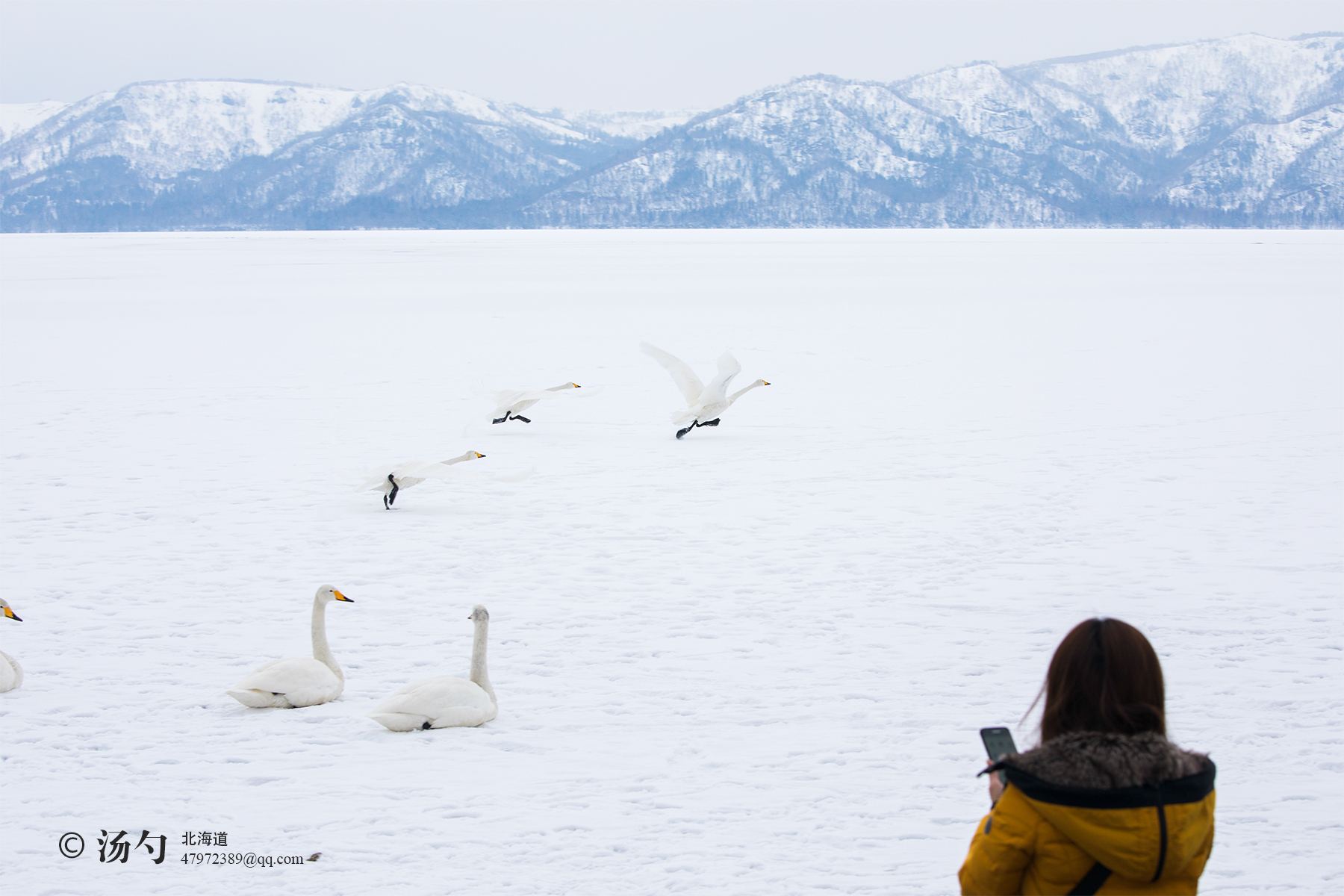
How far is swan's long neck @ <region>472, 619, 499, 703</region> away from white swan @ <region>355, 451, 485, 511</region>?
3996mm

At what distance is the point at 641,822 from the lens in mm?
4273

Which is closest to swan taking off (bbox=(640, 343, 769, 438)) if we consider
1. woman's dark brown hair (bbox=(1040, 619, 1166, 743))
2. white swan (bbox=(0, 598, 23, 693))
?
white swan (bbox=(0, 598, 23, 693))

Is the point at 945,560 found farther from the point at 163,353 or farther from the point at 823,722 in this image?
the point at 163,353

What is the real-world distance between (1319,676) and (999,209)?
204507mm

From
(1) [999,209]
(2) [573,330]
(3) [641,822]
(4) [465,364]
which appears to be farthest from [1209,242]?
(1) [999,209]

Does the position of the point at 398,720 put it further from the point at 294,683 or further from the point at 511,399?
the point at 511,399

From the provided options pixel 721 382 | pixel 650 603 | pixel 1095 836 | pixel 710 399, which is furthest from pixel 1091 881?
pixel 710 399

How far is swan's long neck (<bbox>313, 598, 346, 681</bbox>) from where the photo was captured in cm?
541

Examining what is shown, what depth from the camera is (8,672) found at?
540cm

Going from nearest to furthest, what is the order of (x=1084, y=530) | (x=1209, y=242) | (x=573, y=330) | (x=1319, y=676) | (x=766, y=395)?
(x=1319, y=676), (x=1084, y=530), (x=766, y=395), (x=573, y=330), (x=1209, y=242)

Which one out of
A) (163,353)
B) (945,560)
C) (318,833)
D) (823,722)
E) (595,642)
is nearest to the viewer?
(318,833)

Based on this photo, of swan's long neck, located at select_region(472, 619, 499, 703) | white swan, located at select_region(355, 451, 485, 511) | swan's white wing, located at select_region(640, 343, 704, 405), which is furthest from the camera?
swan's white wing, located at select_region(640, 343, 704, 405)

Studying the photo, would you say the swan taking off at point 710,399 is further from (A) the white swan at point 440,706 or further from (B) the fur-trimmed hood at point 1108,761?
(B) the fur-trimmed hood at point 1108,761

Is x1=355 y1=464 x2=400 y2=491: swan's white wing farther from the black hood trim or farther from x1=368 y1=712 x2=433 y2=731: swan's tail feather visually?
the black hood trim
